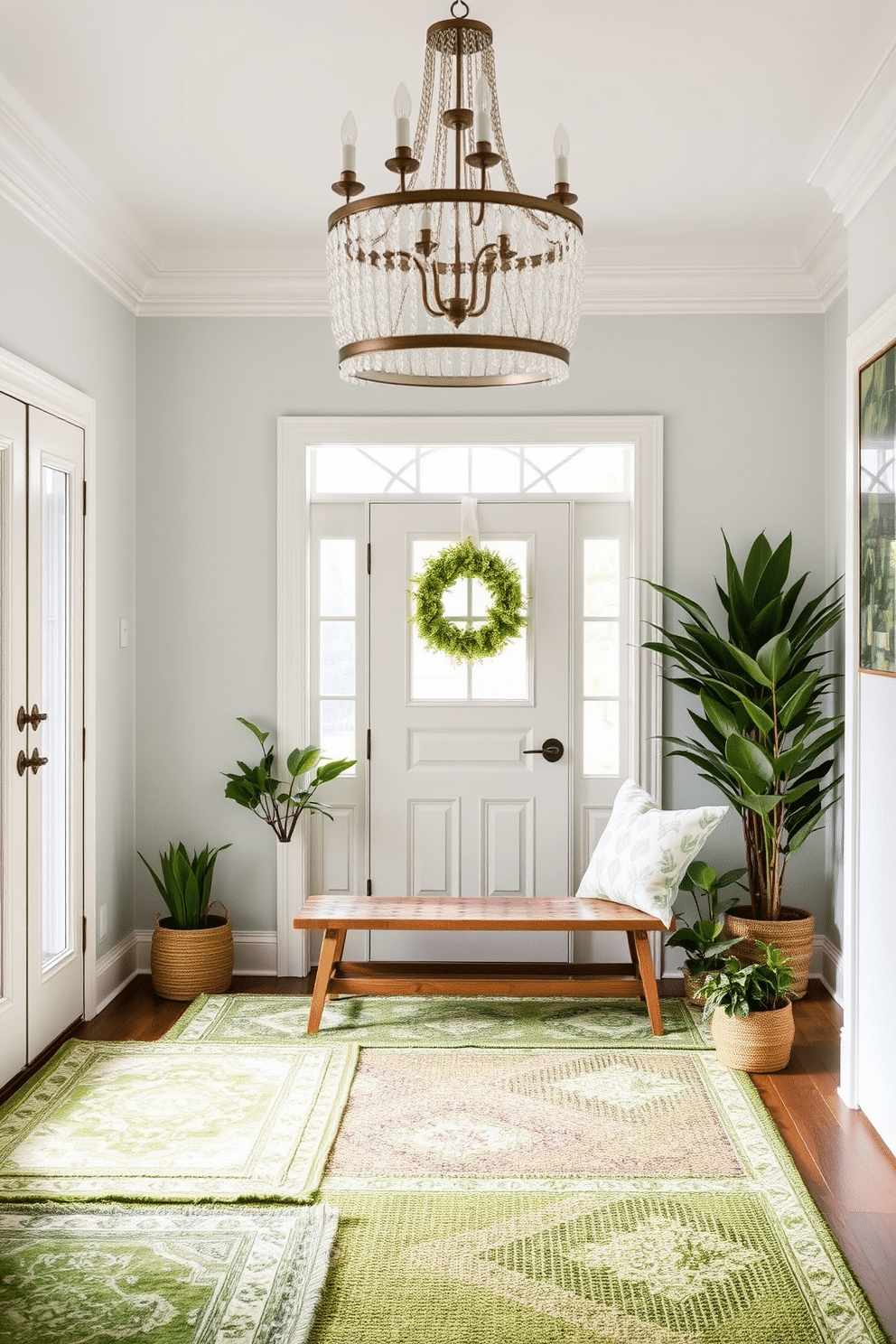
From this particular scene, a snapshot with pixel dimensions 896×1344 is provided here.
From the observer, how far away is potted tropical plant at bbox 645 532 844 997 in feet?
12.8

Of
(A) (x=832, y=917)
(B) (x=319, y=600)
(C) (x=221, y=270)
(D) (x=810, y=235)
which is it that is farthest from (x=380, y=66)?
(A) (x=832, y=917)

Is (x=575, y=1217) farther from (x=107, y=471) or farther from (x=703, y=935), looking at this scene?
(x=107, y=471)

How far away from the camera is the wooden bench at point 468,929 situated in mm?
3719

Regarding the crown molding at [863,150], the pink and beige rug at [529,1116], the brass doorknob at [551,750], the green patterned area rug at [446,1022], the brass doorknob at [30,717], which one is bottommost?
the pink and beige rug at [529,1116]

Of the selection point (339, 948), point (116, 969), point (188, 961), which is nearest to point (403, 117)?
point (339, 948)

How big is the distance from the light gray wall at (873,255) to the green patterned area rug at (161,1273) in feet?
9.04

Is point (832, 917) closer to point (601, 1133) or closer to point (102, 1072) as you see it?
point (601, 1133)

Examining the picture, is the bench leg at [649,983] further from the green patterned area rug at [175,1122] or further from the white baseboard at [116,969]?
the white baseboard at [116,969]

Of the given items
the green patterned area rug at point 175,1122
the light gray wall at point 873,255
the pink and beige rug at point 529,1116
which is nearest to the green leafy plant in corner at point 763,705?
the pink and beige rug at point 529,1116

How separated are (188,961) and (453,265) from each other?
293cm

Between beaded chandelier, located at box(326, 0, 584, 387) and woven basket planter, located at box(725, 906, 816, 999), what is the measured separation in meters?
2.43

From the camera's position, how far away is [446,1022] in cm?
393

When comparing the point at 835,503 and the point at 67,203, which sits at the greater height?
the point at 67,203

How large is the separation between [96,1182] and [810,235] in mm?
3838
